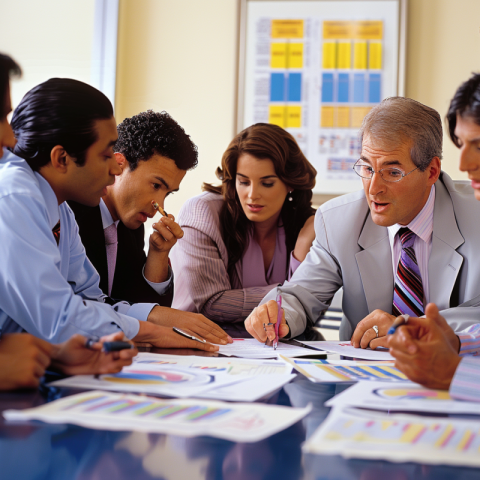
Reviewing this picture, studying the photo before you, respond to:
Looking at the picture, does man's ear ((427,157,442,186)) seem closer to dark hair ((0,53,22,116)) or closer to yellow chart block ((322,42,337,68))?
dark hair ((0,53,22,116))

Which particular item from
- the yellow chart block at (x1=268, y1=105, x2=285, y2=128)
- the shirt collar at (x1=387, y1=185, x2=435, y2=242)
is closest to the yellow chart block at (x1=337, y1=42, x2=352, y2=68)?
the yellow chart block at (x1=268, y1=105, x2=285, y2=128)

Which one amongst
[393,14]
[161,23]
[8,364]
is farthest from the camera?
[161,23]

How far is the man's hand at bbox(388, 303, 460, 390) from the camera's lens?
0.82 metres

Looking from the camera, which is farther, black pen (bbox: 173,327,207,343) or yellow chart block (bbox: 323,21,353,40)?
yellow chart block (bbox: 323,21,353,40)

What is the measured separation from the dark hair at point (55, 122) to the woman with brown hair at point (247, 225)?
0.93 metres

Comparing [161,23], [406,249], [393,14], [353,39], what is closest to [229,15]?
[161,23]

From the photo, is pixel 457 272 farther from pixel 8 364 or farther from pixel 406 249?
pixel 8 364

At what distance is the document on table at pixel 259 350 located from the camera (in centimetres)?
117

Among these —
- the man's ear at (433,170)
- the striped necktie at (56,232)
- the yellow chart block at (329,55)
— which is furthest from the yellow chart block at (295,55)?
the striped necktie at (56,232)

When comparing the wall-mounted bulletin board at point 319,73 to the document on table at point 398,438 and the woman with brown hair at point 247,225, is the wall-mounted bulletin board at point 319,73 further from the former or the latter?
the document on table at point 398,438

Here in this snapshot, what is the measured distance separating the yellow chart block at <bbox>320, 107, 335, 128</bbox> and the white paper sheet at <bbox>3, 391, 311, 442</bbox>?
270cm

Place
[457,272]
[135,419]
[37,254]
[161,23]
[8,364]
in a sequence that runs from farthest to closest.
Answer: [161,23]
[457,272]
[37,254]
[8,364]
[135,419]

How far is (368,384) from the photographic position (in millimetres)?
836

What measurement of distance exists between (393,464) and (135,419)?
0.29 m
